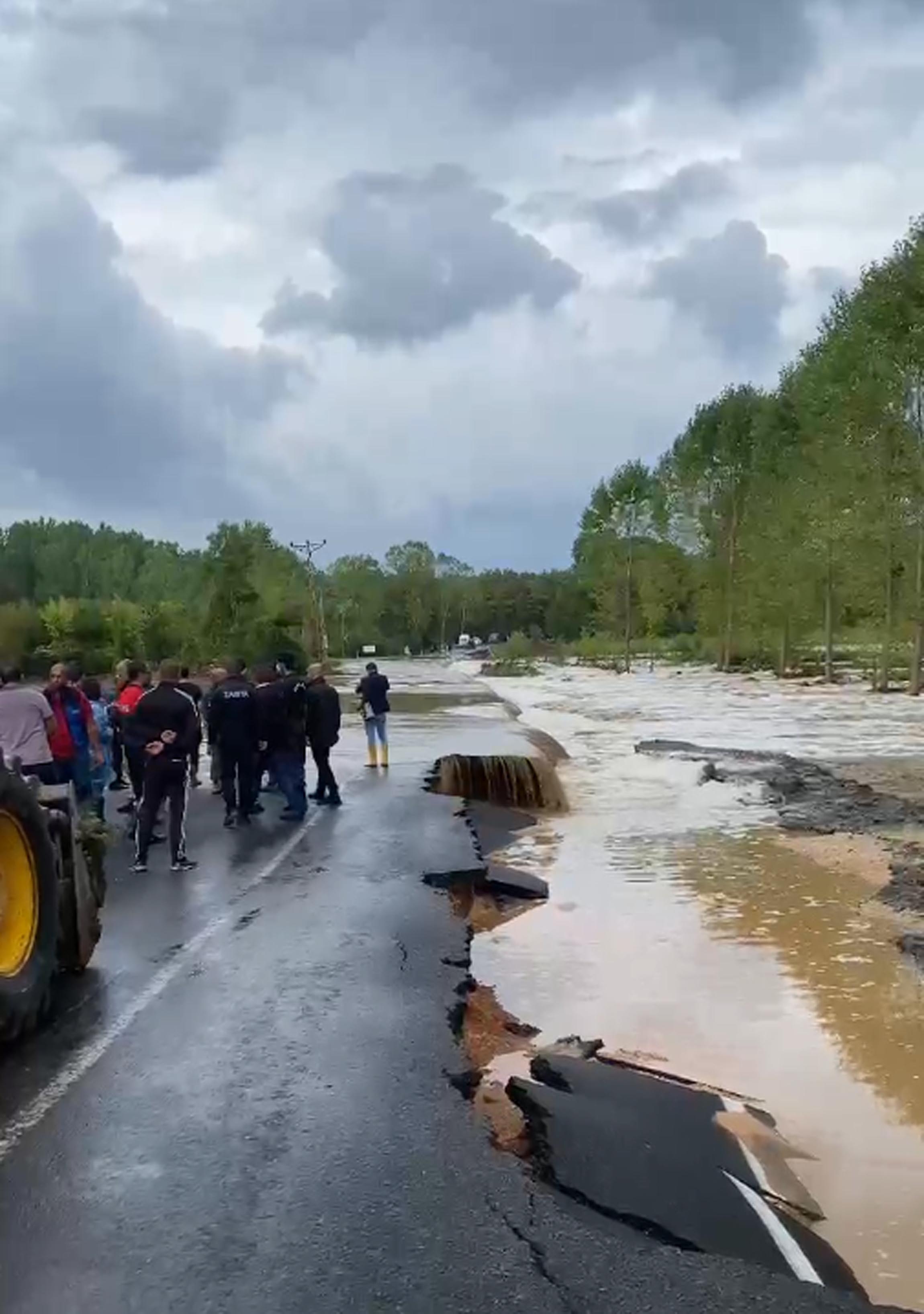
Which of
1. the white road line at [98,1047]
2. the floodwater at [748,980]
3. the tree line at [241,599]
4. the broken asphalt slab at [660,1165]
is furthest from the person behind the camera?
the tree line at [241,599]

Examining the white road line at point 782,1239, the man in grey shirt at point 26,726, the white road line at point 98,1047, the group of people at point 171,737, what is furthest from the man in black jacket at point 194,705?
the white road line at point 782,1239

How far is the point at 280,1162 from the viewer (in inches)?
214

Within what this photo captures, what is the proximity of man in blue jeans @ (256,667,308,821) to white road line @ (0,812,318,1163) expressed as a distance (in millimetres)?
4962

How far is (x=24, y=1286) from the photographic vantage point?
4348 mm

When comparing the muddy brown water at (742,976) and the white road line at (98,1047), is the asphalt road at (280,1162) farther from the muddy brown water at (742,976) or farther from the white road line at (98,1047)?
the muddy brown water at (742,976)

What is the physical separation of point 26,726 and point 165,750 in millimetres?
1246

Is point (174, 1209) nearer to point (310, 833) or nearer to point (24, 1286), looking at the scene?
point (24, 1286)

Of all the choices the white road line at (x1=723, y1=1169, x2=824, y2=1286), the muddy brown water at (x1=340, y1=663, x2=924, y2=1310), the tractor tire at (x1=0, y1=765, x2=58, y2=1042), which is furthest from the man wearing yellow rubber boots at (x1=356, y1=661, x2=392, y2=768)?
the white road line at (x1=723, y1=1169, x2=824, y2=1286)

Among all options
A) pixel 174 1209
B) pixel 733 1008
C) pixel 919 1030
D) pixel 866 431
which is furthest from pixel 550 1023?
pixel 866 431

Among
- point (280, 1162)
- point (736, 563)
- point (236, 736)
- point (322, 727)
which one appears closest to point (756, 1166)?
point (280, 1162)

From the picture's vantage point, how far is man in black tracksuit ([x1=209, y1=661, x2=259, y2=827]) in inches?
603

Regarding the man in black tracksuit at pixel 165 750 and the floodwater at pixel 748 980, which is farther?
the man in black tracksuit at pixel 165 750

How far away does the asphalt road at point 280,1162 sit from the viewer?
435 cm

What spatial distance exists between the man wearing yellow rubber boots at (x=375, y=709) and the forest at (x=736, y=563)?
152 centimetres
